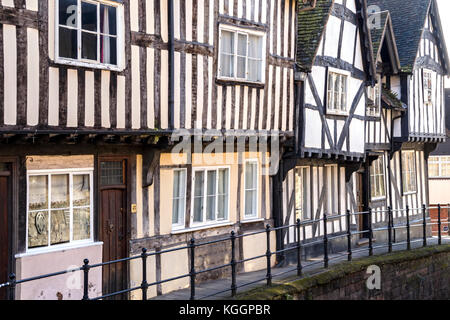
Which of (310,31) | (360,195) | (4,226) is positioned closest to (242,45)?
(310,31)

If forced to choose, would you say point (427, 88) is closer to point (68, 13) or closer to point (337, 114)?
point (337, 114)

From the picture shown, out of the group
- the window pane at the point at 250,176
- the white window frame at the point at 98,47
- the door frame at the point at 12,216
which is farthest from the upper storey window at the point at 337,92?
the door frame at the point at 12,216

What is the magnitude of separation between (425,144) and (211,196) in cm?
1204

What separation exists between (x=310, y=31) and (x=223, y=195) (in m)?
4.55

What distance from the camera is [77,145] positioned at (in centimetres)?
948

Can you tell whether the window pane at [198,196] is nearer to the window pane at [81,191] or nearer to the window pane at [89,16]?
the window pane at [81,191]

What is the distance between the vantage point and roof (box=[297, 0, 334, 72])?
13758mm

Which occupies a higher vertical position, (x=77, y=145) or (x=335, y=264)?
(x=77, y=145)

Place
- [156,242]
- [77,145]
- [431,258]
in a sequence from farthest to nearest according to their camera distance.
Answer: [431,258], [156,242], [77,145]

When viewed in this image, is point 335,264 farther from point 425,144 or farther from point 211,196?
point 425,144

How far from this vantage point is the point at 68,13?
8977 mm

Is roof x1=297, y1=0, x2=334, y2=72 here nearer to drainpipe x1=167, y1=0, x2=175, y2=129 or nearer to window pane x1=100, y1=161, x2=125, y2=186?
drainpipe x1=167, y1=0, x2=175, y2=129
